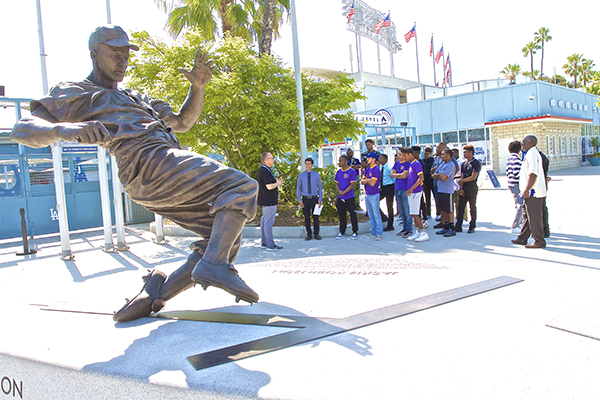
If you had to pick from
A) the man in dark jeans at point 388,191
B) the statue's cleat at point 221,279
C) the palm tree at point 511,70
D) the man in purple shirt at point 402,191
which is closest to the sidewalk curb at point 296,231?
the man in dark jeans at point 388,191

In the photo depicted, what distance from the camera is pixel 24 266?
786cm

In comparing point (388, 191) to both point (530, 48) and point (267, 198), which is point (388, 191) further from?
point (530, 48)

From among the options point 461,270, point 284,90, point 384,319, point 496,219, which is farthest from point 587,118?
point 384,319

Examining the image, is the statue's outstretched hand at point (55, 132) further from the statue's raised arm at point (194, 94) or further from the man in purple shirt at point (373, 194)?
the man in purple shirt at point (373, 194)

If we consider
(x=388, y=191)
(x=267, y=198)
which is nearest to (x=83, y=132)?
(x=267, y=198)

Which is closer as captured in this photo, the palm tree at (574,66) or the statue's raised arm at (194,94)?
the statue's raised arm at (194,94)

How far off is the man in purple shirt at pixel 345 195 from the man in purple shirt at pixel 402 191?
898 millimetres

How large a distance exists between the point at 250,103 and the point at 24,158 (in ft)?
23.2

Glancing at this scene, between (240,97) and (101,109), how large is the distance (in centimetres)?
625

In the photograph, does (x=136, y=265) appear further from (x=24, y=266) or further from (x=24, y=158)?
(x=24, y=158)

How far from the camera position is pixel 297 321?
322 cm

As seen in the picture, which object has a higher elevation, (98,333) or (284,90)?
(284,90)

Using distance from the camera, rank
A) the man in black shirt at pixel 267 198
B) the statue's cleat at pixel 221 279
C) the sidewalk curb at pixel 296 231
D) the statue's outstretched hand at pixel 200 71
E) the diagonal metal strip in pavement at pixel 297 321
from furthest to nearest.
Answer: the sidewalk curb at pixel 296 231 < the man in black shirt at pixel 267 198 < the statue's outstretched hand at pixel 200 71 < the statue's cleat at pixel 221 279 < the diagonal metal strip in pavement at pixel 297 321

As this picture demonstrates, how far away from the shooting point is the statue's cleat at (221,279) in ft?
9.31
